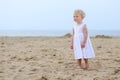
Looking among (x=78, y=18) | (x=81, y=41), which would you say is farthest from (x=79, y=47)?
(x=78, y=18)

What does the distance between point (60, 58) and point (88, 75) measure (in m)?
2.11

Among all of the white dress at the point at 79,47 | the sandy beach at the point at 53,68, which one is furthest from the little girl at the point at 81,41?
the sandy beach at the point at 53,68

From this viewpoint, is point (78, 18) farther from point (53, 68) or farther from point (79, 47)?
point (53, 68)

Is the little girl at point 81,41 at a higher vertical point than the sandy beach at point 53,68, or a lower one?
higher

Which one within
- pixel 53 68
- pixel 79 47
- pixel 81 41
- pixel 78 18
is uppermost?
pixel 78 18

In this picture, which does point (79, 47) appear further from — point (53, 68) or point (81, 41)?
point (53, 68)

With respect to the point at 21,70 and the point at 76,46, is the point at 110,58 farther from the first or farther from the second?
the point at 21,70

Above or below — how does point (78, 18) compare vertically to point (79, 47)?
above

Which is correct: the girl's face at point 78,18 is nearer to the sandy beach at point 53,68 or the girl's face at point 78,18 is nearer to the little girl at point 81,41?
the little girl at point 81,41

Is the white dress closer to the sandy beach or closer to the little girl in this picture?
the little girl

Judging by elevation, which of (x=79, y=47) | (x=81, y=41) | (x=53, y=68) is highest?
(x=81, y=41)

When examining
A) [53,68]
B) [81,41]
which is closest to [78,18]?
[81,41]

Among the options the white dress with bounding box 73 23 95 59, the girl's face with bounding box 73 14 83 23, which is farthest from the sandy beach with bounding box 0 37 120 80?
the girl's face with bounding box 73 14 83 23

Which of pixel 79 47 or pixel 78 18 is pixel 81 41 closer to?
pixel 79 47
